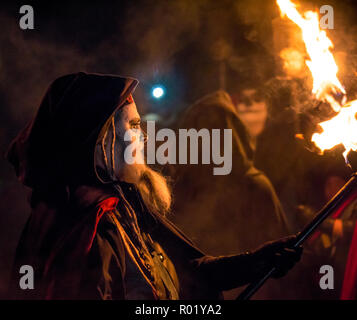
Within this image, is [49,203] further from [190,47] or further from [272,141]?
[272,141]

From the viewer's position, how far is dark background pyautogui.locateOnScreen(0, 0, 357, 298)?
338cm

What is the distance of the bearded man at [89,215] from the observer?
2.14 meters

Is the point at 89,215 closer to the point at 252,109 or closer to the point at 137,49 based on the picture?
the point at 137,49

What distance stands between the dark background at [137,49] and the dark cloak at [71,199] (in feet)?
3.72

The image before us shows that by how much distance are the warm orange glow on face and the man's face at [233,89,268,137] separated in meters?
0.81

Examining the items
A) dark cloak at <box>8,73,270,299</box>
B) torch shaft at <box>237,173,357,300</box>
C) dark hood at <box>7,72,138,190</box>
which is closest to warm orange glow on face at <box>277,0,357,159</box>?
torch shaft at <box>237,173,357,300</box>

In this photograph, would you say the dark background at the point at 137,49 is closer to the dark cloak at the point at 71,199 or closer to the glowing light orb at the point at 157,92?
the glowing light orb at the point at 157,92

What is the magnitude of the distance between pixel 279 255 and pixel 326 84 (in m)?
→ 1.36

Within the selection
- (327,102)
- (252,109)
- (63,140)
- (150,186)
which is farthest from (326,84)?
(63,140)

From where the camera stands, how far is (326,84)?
9.57 feet


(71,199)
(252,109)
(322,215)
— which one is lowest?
(322,215)

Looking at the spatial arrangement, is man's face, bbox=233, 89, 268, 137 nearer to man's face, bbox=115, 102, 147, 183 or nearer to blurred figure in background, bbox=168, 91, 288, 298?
blurred figure in background, bbox=168, 91, 288, 298
